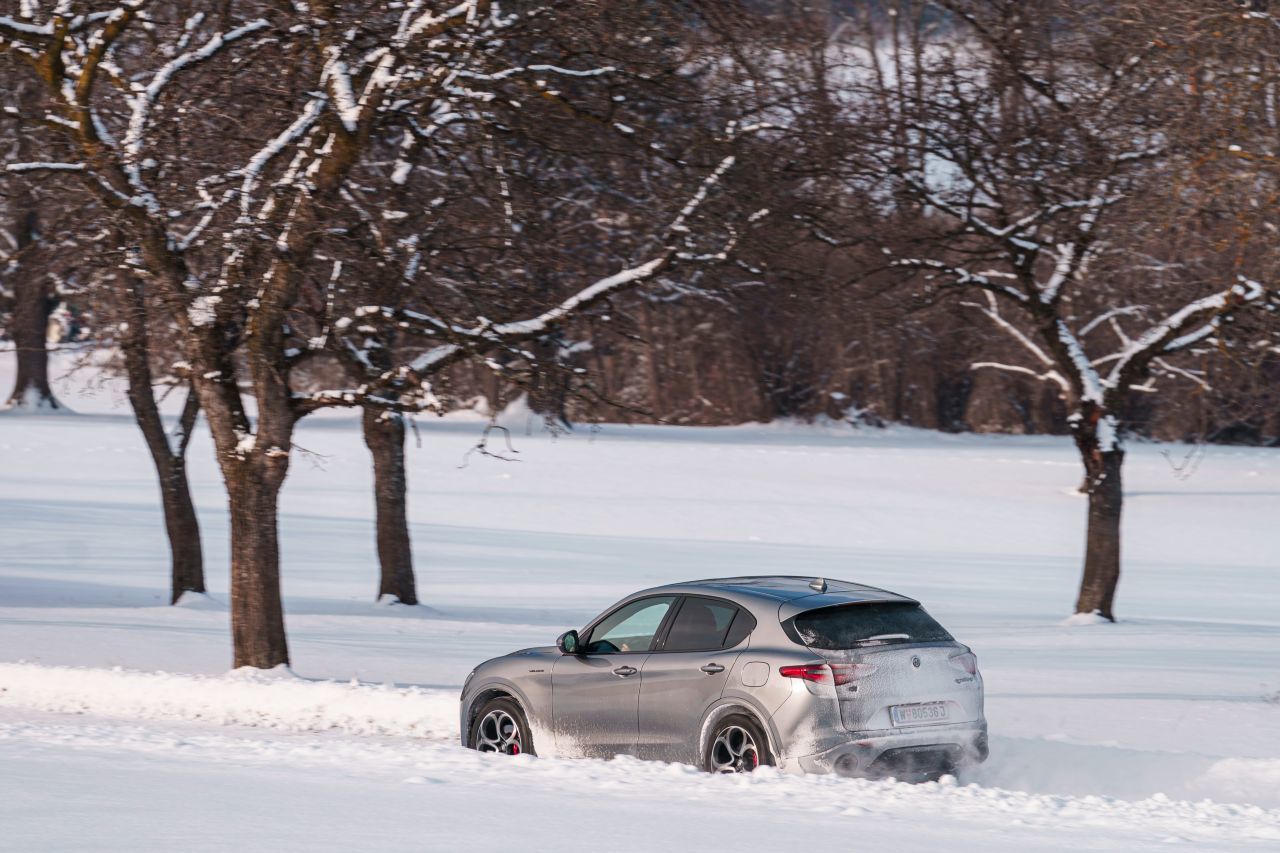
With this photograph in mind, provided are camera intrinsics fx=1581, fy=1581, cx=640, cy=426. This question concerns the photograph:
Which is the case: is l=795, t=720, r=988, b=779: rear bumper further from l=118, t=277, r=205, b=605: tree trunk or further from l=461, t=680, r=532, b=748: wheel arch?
l=118, t=277, r=205, b=605: tree trunk

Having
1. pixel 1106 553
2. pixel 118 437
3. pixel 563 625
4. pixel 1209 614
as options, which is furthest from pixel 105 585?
A: pixel 118 437

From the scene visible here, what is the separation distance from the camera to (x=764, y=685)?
28.5ft

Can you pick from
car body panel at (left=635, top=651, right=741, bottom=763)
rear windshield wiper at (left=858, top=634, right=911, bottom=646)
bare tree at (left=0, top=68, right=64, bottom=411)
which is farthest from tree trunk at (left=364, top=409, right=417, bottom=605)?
rear windshield wiper at (left=858, top=634, right=911, bottom=646)

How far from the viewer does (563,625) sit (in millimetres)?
19125

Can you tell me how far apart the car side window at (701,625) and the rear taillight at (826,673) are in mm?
613

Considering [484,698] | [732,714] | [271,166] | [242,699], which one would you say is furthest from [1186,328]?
[242,699]

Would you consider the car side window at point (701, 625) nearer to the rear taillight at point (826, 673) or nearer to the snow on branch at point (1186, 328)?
the rear taillight at point (826, 673)

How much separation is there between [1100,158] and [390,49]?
8792 mm

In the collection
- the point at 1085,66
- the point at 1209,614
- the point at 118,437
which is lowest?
the point at 1209,614

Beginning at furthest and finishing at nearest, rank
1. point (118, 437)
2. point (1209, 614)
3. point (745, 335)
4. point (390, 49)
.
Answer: point (745, 335)
point (118, 437)
point (1209, 614)
point (390, 49)

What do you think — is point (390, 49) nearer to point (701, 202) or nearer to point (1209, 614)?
point (701, 202)

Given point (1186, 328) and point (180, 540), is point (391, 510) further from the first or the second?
point (1186, 328)

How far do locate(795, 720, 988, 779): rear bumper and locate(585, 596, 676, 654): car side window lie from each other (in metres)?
1.47

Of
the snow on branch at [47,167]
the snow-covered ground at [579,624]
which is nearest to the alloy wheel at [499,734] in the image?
the snow-covered ground at [579,624]
